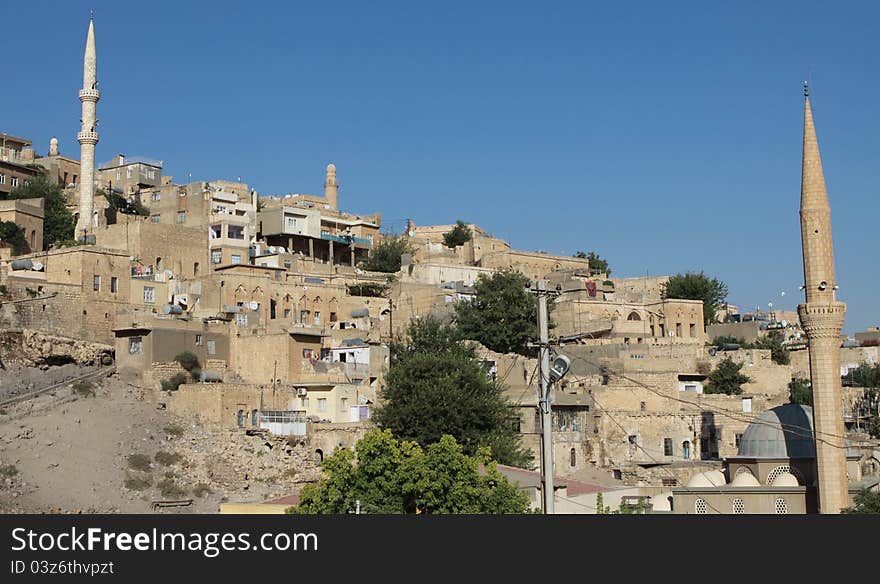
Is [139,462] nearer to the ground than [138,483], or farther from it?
farther from it

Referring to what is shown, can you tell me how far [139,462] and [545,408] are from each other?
63.2ft

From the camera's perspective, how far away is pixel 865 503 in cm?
2820

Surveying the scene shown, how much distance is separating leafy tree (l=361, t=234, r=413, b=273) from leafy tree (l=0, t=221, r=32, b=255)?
54.7 ft

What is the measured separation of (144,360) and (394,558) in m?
27.6

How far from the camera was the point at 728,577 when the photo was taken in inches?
577

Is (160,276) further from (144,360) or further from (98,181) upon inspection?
(98,181)

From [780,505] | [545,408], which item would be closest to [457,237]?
[780,505]

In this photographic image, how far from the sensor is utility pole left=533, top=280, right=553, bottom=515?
18203mm

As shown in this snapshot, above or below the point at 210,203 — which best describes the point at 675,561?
below

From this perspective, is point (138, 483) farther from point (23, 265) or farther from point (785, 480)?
point (785, 480)

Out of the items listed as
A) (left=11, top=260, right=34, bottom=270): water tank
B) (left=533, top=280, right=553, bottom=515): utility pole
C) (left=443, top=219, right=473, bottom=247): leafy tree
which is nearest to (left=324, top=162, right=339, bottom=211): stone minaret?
(left=443, top=219, right=473, bottom=247): leafy tree

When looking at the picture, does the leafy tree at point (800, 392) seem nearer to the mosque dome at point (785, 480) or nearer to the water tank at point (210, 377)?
the mosque dome at point (785, 480)

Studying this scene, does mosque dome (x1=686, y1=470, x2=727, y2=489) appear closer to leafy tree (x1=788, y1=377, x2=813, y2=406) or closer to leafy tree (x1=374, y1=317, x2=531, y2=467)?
leafy tree (x1=374, y1=317, x2=531, y2=467)

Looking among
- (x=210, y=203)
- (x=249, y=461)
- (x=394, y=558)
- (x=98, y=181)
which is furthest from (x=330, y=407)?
(x=98, y=181)
